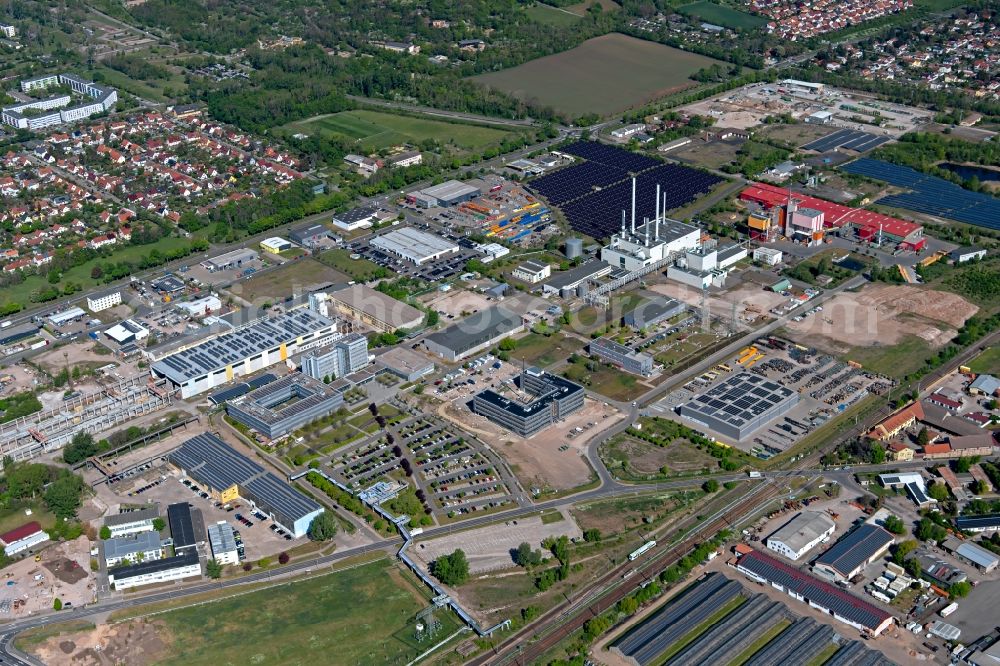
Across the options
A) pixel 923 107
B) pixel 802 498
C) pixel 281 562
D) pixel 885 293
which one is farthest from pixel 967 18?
pixel 281 562

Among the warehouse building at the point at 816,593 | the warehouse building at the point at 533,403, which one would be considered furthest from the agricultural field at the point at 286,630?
the warehouse building at the point at 816,593

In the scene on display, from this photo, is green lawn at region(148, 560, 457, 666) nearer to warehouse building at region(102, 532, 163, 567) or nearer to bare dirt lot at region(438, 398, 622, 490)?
warehouse building at region(102, 532, 163, 567)

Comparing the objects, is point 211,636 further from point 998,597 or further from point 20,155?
point 20,155

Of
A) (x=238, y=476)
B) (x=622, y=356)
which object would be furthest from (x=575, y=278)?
(x=238, y=476)

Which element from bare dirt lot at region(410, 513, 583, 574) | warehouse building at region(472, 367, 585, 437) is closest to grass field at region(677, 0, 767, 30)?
warehouse building at region(472, 367, 585, 437)

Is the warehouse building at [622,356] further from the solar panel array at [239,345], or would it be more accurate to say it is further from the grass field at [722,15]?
the grass field at [722,15]

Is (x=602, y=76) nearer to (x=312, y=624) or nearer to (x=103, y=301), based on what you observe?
(x=103, y=301)
